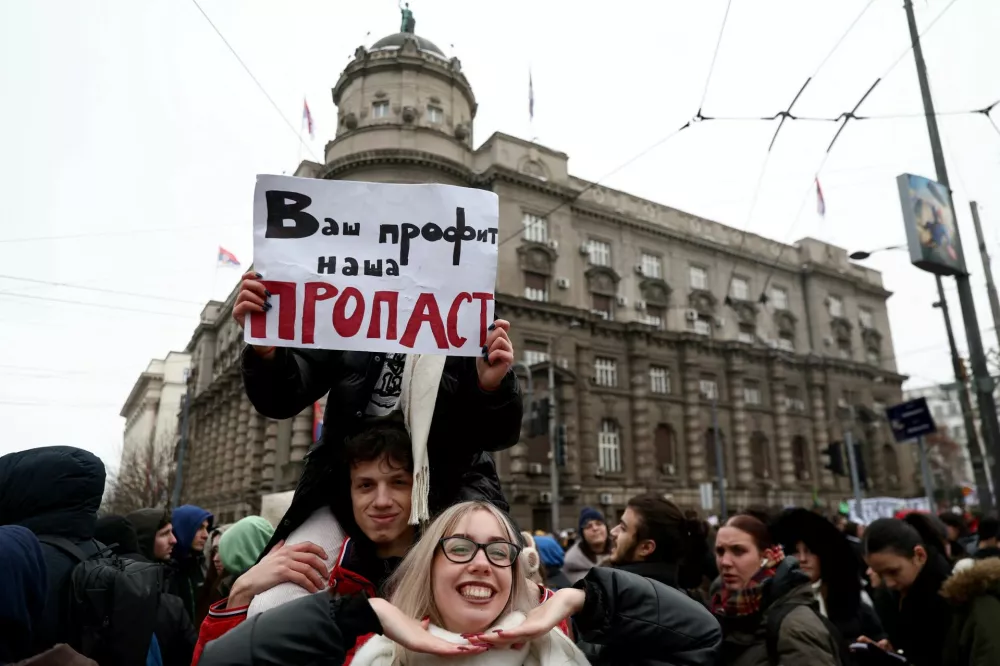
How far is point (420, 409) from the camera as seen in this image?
2.56 metres

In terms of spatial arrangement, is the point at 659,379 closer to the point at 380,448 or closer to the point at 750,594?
the point at 750,594

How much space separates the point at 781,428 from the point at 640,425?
10947 mm

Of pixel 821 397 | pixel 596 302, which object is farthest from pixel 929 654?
pixel 821 397

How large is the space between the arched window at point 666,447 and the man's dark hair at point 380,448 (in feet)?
103

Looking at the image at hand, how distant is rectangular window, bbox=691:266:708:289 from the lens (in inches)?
1476

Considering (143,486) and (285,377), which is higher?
(143,486)

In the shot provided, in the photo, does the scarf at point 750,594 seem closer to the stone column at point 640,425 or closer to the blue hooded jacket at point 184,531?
the blue hooded jacket at point 184,531

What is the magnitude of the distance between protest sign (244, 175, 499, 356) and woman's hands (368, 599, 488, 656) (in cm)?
112

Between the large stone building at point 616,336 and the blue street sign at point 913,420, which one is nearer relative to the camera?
the blue street sign at point 913,420

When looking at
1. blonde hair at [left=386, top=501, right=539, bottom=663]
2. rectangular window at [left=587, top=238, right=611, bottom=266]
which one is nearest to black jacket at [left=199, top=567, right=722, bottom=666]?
blonde hair at [left=386, top=501, right=539, bottom=663]

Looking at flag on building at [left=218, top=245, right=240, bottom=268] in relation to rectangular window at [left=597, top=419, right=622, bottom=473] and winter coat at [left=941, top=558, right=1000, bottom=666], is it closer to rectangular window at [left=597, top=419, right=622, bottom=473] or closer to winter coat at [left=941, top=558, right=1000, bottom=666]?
rectangular window at [left=597, top=419, right=622, bottom=473]

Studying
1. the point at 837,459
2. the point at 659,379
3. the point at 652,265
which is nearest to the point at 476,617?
the point at 837,459

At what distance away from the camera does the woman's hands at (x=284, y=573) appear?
219 cm

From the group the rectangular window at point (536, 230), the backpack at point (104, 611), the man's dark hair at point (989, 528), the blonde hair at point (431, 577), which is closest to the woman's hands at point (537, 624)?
the blonde hair at point (431, 577)
